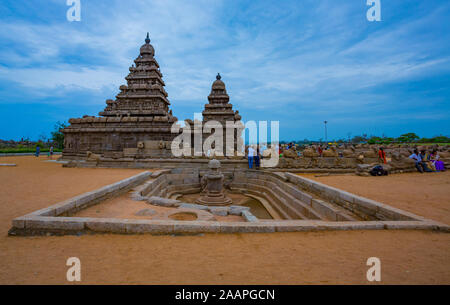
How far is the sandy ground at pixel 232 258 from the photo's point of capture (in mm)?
2242

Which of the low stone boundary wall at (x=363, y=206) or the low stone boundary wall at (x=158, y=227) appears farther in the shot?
the low stone boundary wall at (x=363, y=206)

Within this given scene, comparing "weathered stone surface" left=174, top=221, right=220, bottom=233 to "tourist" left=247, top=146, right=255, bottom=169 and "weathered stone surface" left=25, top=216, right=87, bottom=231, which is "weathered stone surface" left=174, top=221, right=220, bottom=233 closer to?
"weathered stone surface" left=25, top=216, right=87, bottom=231

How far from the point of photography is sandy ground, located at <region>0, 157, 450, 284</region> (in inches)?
88.3

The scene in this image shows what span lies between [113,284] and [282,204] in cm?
714

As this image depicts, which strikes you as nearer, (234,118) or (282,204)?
(282,204)

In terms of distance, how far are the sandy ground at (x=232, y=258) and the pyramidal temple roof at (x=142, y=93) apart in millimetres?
17629

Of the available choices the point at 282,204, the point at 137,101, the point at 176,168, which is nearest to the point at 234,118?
the point at 137,101

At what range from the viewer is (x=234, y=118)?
76.3ft

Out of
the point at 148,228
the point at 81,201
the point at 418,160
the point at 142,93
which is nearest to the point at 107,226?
the point at 148,228

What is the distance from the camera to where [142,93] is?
21.2 metres

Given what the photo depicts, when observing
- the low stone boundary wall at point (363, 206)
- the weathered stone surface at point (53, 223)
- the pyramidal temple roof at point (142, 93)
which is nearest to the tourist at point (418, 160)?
the low stone boundary wall at point (363, 206)

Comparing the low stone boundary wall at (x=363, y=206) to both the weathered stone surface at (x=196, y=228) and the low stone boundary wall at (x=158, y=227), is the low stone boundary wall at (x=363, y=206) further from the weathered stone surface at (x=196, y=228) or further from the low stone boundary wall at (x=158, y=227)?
the weathered stone surface at (x=196, y=228)
